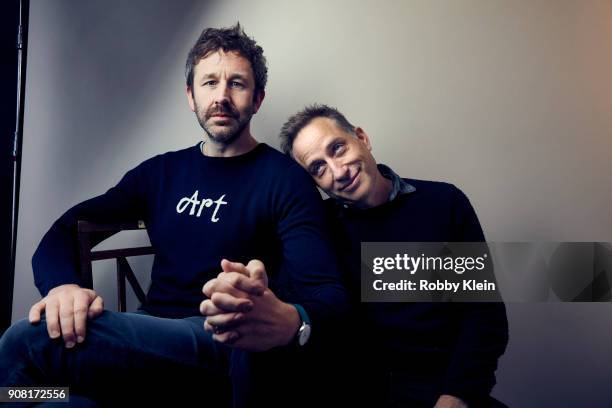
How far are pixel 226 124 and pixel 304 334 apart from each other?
689 millimetres

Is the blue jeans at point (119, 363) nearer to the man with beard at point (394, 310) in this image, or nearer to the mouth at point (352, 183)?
the man with beard at point (394, 310)

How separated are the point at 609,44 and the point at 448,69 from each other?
621mm

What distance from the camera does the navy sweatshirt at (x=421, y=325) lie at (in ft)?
3.15

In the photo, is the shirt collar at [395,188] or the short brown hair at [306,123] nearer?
the shirt collar at [395,188]

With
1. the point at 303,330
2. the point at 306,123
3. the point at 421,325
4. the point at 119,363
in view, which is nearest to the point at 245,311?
the point at 303,330

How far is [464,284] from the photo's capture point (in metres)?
1.09

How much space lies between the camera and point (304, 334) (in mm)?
726

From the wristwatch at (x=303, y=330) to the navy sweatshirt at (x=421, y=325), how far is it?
14.4 inches

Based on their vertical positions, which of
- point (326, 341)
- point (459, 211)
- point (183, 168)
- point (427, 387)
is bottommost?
point (427, 387)

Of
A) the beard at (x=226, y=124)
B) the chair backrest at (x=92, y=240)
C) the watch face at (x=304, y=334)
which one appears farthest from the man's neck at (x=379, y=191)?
the chair backrest at (x=92, y=240)

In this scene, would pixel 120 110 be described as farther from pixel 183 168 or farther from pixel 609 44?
Result: pixel 609 44

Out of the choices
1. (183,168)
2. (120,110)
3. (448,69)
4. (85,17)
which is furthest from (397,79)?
(85,17)

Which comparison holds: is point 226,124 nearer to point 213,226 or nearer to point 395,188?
point 213,226

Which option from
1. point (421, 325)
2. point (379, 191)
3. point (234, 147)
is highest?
point (234, 147)
